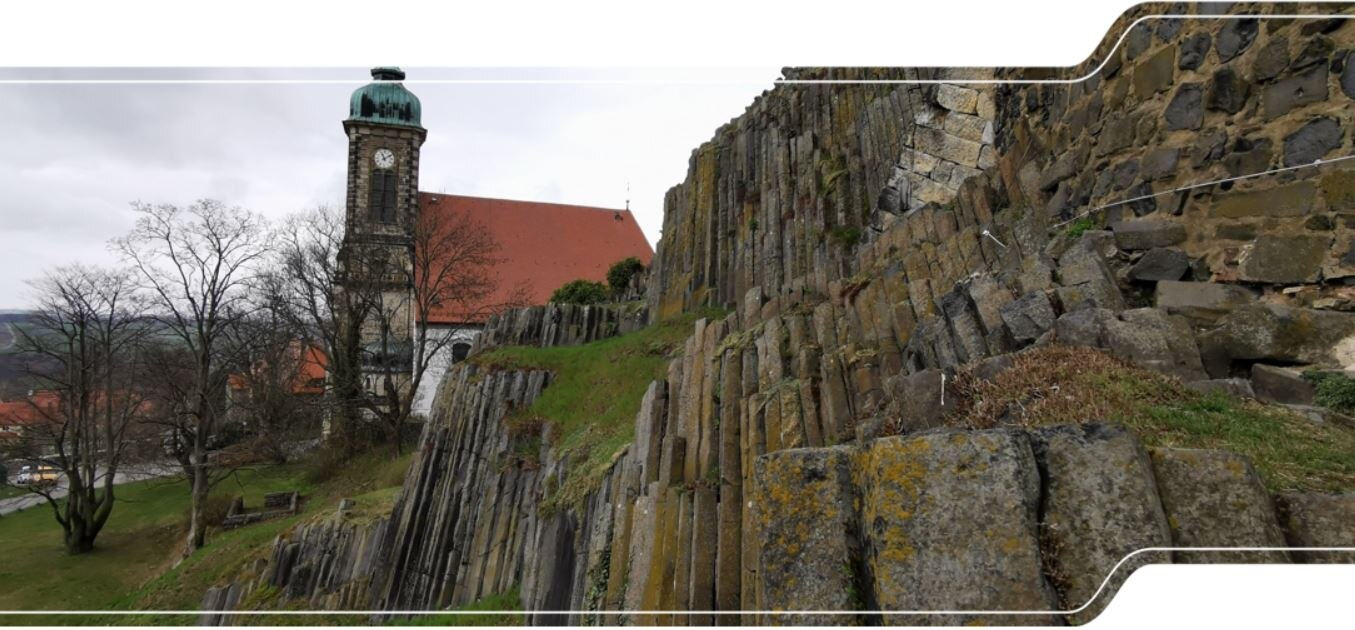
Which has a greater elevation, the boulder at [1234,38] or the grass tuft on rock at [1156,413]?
the boulder at [1234,38]

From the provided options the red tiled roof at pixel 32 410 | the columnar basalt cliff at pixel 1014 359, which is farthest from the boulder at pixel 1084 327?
the red tiled roof at pixel 32 410

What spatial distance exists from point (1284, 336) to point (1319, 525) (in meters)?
1.49

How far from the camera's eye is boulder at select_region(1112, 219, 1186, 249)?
3645 millimetres

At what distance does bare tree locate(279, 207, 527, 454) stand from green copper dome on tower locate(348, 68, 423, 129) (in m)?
1.14

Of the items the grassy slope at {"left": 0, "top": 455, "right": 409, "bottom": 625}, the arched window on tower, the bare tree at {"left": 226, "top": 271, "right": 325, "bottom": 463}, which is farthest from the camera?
the arched window on tower

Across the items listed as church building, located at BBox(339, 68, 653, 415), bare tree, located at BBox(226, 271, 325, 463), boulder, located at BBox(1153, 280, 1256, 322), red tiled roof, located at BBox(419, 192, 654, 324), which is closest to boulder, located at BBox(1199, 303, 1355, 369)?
boulder, located at BBox(1153, 280, 1256, 322)

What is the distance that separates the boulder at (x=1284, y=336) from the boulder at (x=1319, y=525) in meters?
1.36

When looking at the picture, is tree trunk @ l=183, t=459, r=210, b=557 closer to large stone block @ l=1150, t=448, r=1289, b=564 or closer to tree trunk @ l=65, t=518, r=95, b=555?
tree trunk @ l=65, t=518, r=95, b=555

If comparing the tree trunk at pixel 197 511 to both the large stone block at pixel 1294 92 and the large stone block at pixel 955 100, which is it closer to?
the large stone block at pixel 955 100

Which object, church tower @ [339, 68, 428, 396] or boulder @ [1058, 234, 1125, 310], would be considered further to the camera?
boulder @ [1058, 234, 1125, 310]

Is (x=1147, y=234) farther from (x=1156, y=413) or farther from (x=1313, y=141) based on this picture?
(x=1156, y=413)

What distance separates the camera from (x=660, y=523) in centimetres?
507

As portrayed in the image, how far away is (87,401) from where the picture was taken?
423 centimetres

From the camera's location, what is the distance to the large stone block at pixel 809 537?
196 cm
